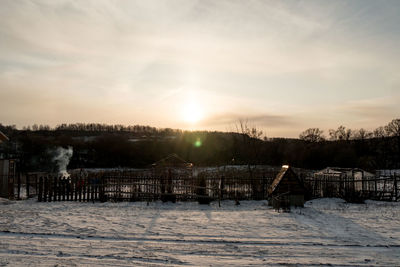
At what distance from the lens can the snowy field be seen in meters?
7.32

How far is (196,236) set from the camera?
31.2 ft

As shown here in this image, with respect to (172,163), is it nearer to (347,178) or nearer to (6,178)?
(6,178)

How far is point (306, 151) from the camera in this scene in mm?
70812

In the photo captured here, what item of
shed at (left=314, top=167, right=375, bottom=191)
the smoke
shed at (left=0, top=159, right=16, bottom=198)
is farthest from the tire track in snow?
the smoke

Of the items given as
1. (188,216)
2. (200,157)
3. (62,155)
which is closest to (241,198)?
(188,216)

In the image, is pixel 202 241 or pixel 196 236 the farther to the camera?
pixel 196 236

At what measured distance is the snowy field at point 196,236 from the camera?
7324mm

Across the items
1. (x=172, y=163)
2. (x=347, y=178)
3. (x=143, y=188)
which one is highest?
(x=172, y=163)

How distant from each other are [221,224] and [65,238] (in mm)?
5083

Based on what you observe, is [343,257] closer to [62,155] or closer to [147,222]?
[147,222]

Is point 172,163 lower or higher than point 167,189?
→ higher

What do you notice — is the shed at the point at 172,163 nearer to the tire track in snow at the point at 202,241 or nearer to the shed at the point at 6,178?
the shed at the point at 6,178

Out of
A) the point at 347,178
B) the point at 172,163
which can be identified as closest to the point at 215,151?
the point at 172,163

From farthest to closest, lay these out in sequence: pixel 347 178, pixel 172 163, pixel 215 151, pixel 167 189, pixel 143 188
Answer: pixel 215 151
pixel 172 163
pixel 347 178
pixel 143 188
pixel 167 189
